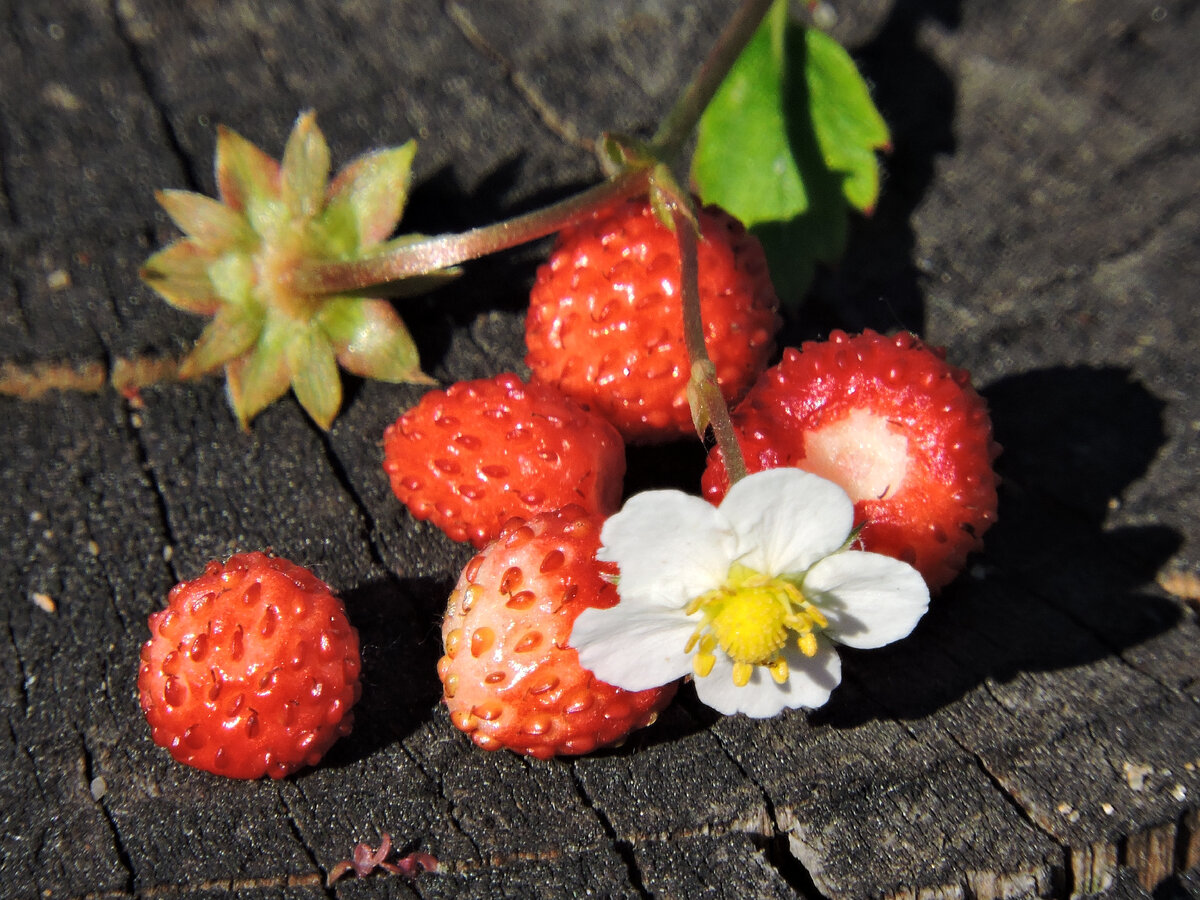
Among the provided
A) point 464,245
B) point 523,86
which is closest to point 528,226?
point 464,245

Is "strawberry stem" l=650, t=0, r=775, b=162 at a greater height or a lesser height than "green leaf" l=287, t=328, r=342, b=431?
greater

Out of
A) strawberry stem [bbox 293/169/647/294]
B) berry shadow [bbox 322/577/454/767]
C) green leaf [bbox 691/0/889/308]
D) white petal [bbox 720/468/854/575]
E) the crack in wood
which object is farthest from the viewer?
the crack in wood

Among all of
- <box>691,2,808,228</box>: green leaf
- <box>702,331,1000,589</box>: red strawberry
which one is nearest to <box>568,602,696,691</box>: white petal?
<box>702,331,1000,589</box>: red strawberry

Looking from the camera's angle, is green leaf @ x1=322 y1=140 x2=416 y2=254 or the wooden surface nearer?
the wooden surface

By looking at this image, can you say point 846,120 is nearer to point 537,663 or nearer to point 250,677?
point 537,663

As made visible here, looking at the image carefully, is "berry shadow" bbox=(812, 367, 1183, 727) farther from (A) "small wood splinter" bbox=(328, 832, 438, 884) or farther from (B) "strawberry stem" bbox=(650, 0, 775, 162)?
(B) "strawberry stem" bbox=(650, 0, 775, 162)

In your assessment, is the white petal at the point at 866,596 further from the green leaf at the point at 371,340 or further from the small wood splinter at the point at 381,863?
the green leaf at the point at 371,340

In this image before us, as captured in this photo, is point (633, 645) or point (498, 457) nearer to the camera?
point (633, 645)
